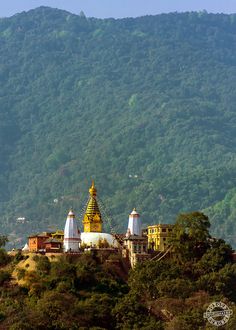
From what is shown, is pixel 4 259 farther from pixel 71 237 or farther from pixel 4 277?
pixel 71 237

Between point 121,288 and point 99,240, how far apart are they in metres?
5.68

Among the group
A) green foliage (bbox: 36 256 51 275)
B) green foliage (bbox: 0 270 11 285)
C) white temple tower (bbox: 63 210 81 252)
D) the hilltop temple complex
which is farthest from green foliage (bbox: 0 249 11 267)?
green foliage (bbox: 36 256 51 275)

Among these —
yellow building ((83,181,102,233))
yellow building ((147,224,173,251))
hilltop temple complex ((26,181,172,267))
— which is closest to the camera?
hilltop temple complex ((26,181,172,267))

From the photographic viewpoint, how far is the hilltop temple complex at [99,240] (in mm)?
74188

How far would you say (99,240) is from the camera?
76000 mm

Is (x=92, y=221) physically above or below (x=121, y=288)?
above

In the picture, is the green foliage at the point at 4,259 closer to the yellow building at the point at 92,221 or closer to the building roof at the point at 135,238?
the yellow building at the point at 92,221

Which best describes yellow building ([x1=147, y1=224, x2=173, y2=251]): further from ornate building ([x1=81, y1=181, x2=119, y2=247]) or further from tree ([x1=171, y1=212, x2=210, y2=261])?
ornate building ([x1=81, y1=181, x2=119, y2=247])

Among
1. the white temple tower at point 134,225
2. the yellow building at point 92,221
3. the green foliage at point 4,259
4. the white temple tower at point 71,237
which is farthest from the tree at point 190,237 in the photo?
the green foliage at point 4,259

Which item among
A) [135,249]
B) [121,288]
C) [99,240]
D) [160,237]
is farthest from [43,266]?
[160,237]

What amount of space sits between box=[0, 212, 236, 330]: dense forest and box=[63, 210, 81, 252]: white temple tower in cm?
182

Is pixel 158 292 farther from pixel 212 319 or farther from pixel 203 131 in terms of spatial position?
pixel 203 131

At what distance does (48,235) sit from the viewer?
7888 centimetres

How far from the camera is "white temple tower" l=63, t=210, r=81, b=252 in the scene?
74.7 metres
